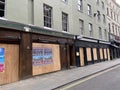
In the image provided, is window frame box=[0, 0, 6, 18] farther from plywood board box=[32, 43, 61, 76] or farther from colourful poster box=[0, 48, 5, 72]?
plywood board box=[32, 43, 61, 76]

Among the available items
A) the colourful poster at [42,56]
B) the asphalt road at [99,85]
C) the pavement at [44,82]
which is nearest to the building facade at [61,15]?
the colourful poster at [42,56]

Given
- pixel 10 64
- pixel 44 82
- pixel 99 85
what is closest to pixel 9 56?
pixel 10 64

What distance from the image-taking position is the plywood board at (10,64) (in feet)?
37.8

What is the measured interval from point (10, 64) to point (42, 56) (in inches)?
144

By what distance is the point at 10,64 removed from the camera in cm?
1191

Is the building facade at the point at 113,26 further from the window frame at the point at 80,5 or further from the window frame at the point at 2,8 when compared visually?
the window frame at the point at 2,8

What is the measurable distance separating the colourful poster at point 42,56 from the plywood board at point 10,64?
192cm

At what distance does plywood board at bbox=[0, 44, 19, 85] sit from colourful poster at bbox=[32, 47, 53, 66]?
1.92 meters

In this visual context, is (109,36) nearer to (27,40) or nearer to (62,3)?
(62,3)

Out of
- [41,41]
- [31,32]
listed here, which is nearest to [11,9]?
[31,32]

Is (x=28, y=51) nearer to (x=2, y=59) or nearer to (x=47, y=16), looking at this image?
(x=2, y=59)

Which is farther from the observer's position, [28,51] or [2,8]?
[28,51]

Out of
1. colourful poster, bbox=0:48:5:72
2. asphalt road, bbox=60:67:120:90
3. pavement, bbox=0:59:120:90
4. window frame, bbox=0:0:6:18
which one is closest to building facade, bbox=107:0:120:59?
pavement, bbox=0:59:120:90

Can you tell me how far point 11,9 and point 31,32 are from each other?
222cm
